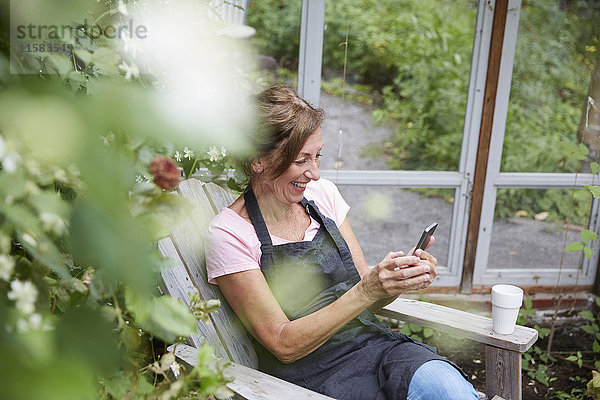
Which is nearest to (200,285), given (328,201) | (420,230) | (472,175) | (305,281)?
(305,281)

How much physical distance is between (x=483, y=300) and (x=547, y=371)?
1.54 ft

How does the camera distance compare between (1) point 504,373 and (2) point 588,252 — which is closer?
(1) point 504,373

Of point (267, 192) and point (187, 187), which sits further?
point (187, 187)

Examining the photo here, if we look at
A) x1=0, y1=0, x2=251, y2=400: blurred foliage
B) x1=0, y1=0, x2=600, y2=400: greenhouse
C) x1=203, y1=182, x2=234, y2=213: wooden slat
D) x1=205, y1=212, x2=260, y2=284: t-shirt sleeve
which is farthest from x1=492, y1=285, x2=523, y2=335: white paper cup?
x1=0, y1=0, x2=251, y2=400: blurred foliage

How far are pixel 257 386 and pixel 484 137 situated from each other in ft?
6.07

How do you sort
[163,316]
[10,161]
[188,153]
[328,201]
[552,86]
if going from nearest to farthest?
[10,161] < [163,316] < [188,153] < [328,201] < [552,86]

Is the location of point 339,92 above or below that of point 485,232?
above

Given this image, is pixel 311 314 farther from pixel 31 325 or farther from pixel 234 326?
pixel 31 325

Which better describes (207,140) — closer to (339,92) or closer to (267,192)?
(267,192)

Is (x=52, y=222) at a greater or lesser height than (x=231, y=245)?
greater

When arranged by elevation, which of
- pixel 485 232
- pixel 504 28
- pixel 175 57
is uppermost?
pixel 504 28

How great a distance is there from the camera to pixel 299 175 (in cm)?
165

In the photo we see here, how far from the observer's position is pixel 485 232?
2.89 metres

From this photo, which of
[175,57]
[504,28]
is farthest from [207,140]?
[504,28]
